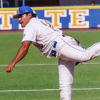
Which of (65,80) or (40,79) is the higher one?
(65,80)

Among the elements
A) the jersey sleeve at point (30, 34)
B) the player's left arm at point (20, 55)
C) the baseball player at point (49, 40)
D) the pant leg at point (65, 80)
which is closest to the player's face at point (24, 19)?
the baseball player at point (49, 40)

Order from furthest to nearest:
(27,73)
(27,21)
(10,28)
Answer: (10,28) < (27,73) < (27,21)

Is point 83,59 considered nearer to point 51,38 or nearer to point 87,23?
point 51,38

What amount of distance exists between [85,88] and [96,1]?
24.3m

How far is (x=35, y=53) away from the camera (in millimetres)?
18359

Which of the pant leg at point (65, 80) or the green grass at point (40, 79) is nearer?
the pant leg at point (65, 80)

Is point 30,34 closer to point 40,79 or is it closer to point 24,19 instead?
point 24,19

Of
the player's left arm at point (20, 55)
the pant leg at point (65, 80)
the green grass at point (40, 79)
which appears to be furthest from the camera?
the green grass at point (40, 79)

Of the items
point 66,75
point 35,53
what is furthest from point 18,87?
point 35,53

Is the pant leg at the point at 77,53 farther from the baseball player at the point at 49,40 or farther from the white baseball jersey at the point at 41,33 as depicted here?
the white baseball jersey at the point at 41,33

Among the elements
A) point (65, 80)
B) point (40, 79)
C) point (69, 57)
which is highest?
point (69, 57)

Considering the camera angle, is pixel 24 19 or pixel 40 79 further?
pixel 40 79

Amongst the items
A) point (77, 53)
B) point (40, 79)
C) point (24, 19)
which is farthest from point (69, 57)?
point (40, 79)

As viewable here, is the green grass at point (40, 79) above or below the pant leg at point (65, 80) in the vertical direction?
below
